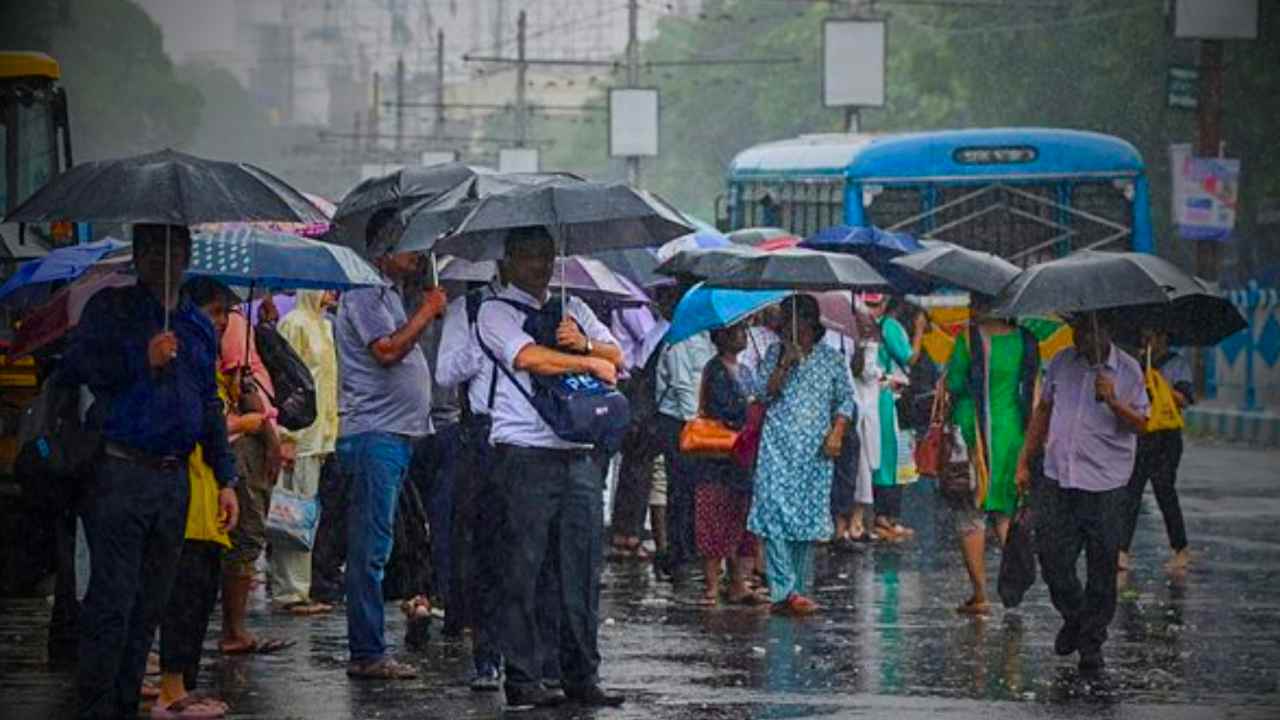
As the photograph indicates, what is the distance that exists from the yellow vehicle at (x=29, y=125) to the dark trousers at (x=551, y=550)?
398 inches

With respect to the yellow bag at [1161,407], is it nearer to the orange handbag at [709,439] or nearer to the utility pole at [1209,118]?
the orange handbag at [709,439]

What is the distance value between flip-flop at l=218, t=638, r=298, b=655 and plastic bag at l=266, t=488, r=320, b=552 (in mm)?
636

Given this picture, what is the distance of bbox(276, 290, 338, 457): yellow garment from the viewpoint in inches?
543

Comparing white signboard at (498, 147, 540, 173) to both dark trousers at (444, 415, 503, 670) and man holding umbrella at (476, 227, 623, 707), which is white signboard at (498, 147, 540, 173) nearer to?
dark trousers at (444, 415, 503, 670)

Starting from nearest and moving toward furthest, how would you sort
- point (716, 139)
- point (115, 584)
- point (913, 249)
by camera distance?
point (115, 584) → point (913, 249) → point (716, 139)

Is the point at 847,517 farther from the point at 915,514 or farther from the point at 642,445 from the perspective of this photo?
the point at 915,514

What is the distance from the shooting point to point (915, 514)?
851 inches

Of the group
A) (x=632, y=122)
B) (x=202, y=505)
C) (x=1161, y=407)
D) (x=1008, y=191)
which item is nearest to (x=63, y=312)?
(x=202, y=505)

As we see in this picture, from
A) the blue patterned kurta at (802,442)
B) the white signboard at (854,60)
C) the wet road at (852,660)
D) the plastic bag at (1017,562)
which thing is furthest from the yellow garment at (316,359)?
the white signboard at (854,60)

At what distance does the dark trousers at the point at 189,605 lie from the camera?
10398 mm

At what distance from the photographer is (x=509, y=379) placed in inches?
417

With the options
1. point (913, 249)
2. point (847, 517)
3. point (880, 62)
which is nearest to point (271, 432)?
point (847, 517)

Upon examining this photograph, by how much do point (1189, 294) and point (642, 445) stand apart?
4.63m

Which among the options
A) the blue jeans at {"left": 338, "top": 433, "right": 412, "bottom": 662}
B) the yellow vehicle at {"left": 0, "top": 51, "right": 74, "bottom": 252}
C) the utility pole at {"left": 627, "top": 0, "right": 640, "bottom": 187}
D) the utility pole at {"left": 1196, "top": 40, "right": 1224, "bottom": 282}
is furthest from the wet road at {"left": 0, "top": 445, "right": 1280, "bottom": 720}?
the utility pole at {"left": 627, "top": 0, "right": 640, "bottom": 187}
